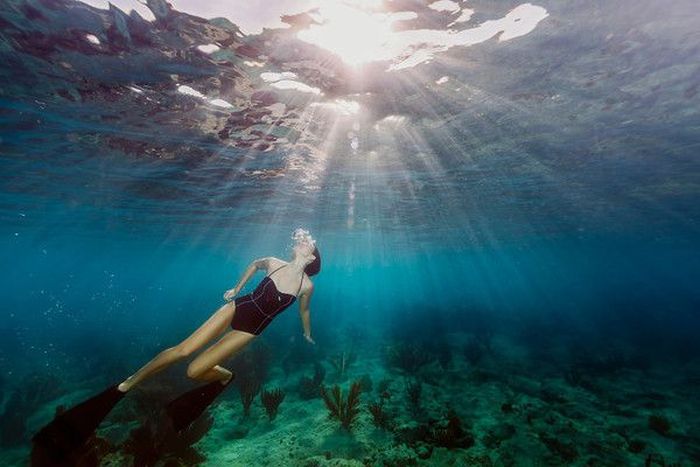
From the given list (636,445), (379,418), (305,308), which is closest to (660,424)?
(636,445)

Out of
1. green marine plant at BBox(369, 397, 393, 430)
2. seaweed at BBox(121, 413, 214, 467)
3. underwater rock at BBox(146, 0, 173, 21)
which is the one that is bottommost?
green marine plant at BBox(369, 397, 393, 430)

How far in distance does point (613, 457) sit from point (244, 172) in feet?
55.5

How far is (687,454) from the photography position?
29.0 ft

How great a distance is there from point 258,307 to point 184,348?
1207 millimetres

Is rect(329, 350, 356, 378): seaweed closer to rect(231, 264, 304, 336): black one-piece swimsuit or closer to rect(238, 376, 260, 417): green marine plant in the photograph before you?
rect(238, 376, 260, 417): green marine plant

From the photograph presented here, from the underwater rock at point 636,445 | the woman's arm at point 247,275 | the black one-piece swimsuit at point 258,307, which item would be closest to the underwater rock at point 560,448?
the underwater rock at point 636,445

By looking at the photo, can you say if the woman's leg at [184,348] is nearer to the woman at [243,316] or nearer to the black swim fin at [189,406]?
the woman at [243,316]

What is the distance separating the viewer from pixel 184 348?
5.23 meters

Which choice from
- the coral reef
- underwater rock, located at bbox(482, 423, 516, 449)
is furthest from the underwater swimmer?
the coral reef

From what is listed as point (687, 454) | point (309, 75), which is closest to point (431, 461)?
point (687, 454)

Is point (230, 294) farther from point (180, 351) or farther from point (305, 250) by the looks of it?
point (305, 250)

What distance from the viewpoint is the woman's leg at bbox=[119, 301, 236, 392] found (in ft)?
16.7

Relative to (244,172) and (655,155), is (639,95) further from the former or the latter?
(244,172)

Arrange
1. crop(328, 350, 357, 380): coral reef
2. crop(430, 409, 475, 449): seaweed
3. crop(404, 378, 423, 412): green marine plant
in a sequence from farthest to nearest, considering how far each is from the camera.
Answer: crop(328, 350, 357, 380): coral reef → crop(404, 378, 423, 412): green marine plant → crop(430, 409, 475, 449): seaweed
